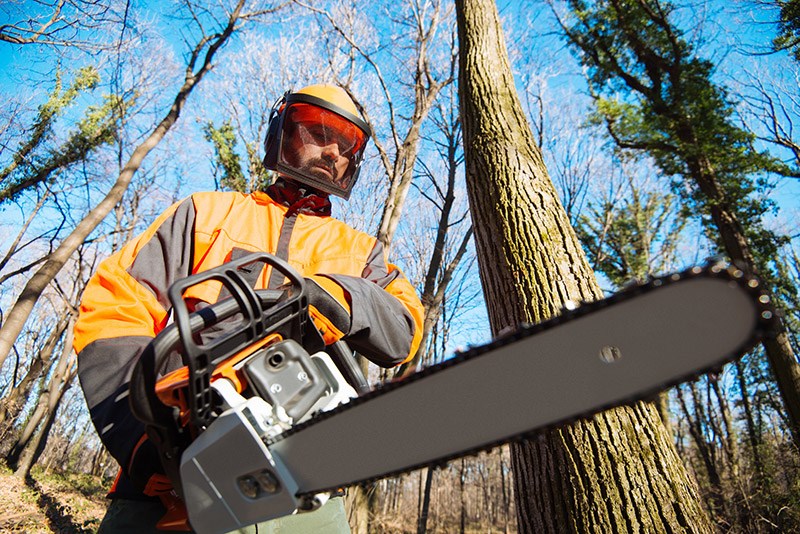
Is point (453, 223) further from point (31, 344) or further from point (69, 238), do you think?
point (31, 344)

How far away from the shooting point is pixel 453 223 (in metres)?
8.49

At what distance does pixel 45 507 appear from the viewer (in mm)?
9742

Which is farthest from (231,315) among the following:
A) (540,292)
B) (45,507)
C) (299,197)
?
(45,507)

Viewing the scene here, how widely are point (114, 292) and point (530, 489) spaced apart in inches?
72.5

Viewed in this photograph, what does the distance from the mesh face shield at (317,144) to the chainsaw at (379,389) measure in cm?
89

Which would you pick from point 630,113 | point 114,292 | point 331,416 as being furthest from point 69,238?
point 630,113

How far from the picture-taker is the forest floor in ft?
26.5

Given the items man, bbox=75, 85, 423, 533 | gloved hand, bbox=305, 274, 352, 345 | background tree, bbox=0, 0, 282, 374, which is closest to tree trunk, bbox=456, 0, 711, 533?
man, bbox=75, 85, 423, 533

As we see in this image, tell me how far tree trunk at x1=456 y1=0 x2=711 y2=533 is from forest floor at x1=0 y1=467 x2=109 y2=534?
915cm

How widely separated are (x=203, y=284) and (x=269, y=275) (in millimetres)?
177

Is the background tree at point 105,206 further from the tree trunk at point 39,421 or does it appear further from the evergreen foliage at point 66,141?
the tree trunk at point 39,421

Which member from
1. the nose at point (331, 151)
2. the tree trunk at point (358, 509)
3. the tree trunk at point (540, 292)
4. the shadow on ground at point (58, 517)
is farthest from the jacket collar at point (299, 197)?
the shadow on ground at point (58, 517)

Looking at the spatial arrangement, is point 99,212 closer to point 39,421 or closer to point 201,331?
point 201,331

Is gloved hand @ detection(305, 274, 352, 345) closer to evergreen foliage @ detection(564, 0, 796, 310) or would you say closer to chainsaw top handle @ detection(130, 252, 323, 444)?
chainsaw top handle @ detection(130, 252, 323, 444)
